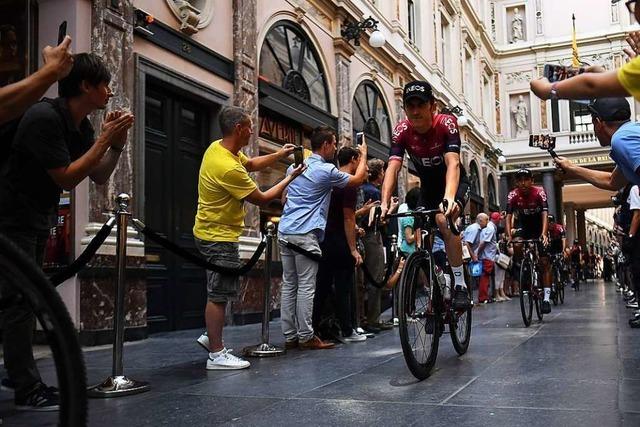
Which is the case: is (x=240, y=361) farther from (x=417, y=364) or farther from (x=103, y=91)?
(x=103, y=91)


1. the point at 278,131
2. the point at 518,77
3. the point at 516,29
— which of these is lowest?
the point at 278,131

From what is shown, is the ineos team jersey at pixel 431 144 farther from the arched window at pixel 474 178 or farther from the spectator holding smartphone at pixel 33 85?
the arched window at pixel 474 178

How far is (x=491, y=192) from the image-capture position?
30562 millimetres

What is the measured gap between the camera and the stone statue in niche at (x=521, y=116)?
34094mm

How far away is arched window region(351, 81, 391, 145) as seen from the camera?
14.7 metres

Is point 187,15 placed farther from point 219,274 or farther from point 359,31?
point 359,31

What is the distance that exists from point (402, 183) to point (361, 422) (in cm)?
1398

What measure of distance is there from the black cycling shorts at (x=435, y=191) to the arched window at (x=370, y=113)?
9.07 m

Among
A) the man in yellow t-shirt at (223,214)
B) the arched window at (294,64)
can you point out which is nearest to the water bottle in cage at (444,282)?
the man in yellow t-shirt at (223,214)

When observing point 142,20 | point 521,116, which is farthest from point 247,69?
point 521,116

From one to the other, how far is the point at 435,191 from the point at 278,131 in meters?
6.13

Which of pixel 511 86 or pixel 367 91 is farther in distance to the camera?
pixel 511 86

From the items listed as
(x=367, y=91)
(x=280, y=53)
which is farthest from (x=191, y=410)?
(x=367, y=91)

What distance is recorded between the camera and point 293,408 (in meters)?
3.33
